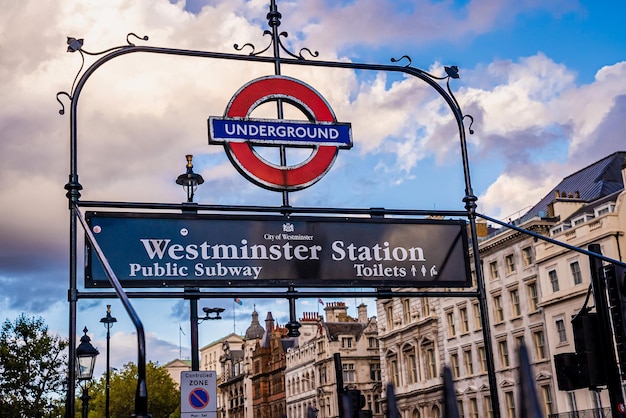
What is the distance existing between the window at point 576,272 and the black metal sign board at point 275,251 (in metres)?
40.4

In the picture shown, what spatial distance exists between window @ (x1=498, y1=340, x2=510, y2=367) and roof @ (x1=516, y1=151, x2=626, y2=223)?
9165mm

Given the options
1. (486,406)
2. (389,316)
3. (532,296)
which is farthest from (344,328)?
(532,296)

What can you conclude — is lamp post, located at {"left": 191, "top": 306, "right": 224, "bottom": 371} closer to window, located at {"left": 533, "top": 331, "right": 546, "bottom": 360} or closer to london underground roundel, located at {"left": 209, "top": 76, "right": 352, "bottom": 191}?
london underground roundel, located at {"left": 209, "top": 76, "right": 352, "bottom": 191}

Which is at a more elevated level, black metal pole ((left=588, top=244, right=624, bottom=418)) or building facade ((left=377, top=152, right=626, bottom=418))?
building facade ((left=377, top=152, right=626, bottom=418))

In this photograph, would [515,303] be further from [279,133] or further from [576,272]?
[279,133]

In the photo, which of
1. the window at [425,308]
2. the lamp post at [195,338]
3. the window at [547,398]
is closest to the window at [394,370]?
the window at [425,308]

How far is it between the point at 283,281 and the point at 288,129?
200 cm

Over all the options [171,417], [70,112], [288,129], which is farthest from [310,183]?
[171,417]

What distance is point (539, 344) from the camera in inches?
2080

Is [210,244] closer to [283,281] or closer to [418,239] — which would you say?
[283,281]

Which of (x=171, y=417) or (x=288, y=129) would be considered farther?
(x=171, y=417)

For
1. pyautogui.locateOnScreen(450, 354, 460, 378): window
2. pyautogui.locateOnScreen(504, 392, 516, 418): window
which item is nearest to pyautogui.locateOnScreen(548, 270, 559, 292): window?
pyautogui.locateOnScreen(504, 392, 516, 418): window

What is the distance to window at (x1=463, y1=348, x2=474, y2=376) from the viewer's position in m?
60.7

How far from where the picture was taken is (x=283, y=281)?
10.2 meters
